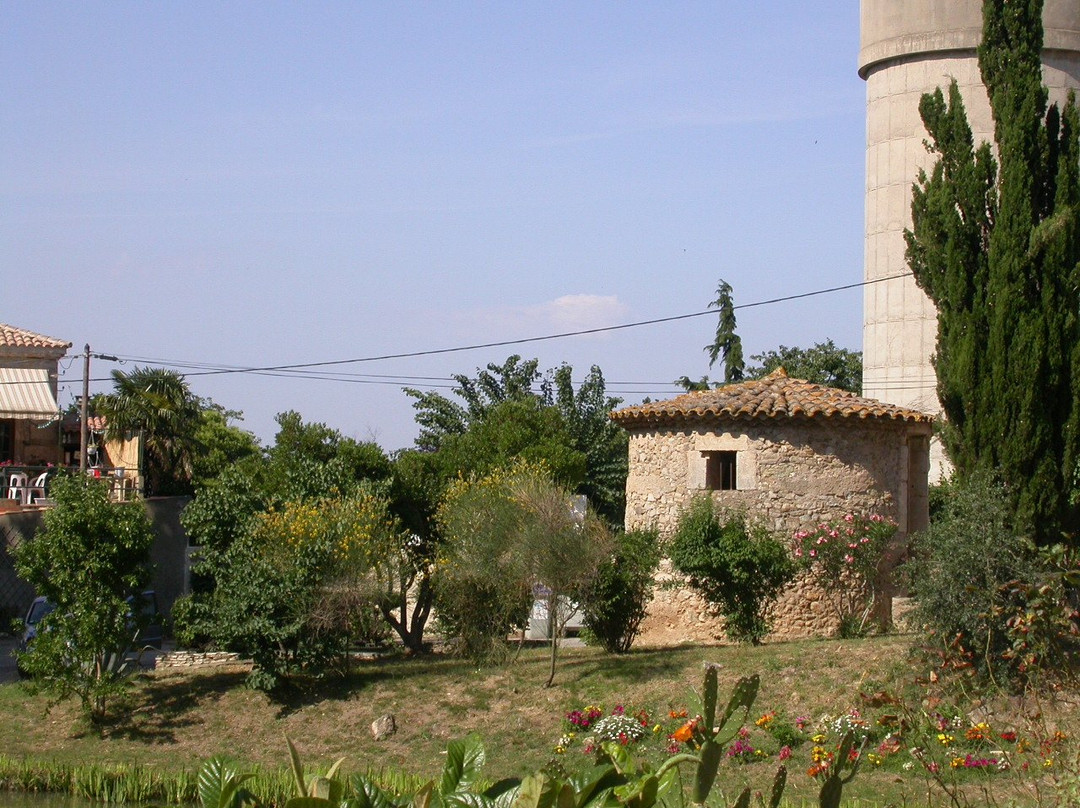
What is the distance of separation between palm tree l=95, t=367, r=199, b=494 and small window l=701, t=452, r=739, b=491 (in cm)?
1681

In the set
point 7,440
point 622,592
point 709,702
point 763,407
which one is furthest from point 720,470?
point 7,440

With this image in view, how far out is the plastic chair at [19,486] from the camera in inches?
1121

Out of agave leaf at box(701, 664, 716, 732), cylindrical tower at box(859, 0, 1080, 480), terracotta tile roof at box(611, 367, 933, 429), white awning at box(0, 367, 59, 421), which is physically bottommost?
agave leaf at box(701, 664, 716, 732)

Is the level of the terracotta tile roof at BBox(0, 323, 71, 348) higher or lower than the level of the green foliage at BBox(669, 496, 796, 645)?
higher

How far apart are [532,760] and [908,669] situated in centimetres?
498

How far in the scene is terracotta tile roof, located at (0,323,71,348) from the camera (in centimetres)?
3409

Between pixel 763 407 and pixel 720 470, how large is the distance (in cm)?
145

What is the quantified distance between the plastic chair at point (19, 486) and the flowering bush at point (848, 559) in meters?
17.5

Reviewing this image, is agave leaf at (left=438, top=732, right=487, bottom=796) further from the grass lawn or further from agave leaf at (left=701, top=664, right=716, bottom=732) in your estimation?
the grass lawn

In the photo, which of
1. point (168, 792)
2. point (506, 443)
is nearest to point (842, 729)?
point (168, 792)

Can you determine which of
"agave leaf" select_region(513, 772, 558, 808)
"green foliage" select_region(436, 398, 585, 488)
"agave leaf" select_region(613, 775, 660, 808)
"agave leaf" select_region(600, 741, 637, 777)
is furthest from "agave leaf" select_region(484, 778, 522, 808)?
"green foliage" select_region(436, 398, 585, 488)

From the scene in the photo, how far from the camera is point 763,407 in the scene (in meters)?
20.4

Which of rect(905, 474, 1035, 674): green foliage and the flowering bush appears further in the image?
the flowering bush

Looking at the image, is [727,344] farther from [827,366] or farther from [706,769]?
[706,769]
